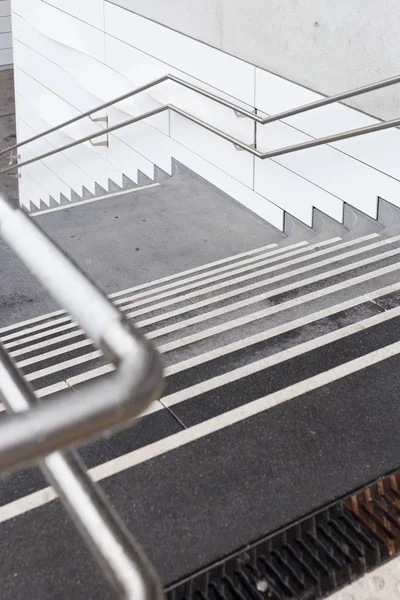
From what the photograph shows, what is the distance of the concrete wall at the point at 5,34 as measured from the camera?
15802 mm

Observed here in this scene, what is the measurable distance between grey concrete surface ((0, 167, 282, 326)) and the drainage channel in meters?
2.92

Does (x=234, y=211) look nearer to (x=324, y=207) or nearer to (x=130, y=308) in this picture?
(x=324, y=207)

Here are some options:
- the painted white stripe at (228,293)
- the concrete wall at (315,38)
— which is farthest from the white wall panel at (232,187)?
the painted white stripe at (228,293)

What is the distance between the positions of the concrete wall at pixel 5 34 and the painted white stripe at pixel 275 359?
49.8ft

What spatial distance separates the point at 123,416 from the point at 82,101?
7.82 meters

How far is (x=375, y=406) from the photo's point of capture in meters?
2.08

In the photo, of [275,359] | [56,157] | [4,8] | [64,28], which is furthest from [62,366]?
[4,8]

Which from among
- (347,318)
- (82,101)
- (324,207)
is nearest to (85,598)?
(347,318)

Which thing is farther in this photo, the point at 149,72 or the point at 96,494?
the point at 149,72

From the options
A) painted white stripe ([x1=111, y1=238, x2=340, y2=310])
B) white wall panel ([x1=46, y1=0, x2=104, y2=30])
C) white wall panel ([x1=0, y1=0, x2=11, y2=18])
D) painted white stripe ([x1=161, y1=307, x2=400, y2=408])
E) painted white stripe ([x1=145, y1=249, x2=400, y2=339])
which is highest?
white wall panel ([x1=46, y1=0, x2=104, y2=30])

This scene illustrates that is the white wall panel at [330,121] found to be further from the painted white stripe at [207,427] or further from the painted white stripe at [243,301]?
the painted white stripe at [207,427]

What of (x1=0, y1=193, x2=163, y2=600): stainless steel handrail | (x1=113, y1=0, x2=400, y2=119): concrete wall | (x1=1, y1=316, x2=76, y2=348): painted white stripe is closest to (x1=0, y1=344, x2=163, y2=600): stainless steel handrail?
(x1=0, y1=193, x2=163, y2=600): stainless steel handrail

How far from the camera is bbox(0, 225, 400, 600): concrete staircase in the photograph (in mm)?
1604

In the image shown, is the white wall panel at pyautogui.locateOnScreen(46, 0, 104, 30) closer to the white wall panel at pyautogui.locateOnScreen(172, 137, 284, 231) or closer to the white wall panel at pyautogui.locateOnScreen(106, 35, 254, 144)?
the white wall panel at pyautogui.locateOnScreen(106, 35, 254, 144)
